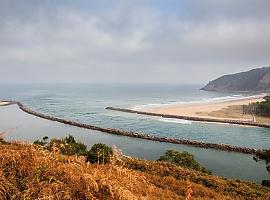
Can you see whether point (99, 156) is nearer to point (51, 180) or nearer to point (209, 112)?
point (51, 180)

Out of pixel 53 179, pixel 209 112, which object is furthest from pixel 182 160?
pixel 209 112

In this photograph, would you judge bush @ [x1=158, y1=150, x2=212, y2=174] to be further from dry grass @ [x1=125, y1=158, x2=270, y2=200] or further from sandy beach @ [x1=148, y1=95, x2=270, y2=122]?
sandy beach @ [x1=148, y1=95, x2=270, y2=122]

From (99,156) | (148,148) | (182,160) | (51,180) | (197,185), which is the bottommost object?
(148,148)

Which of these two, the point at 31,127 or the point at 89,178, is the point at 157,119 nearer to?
the point at 31,127

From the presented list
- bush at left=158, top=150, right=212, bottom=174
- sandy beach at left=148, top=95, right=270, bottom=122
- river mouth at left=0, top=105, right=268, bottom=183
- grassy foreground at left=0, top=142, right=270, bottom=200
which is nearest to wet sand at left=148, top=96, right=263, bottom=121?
sandy beach at left=148, top=95, right=270, bottom=122

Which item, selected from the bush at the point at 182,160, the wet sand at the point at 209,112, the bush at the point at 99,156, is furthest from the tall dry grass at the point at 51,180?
the wet sand at the point at 209,112

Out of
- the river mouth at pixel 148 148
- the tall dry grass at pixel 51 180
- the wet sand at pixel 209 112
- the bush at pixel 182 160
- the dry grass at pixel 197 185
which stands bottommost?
the river mouth at pixel 148 148

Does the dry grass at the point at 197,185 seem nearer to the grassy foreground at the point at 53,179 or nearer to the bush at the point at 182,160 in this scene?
the grassy foreground at the point at 53,179

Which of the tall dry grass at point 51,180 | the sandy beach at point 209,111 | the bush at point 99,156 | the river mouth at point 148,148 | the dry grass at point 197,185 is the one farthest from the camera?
the sandy beach at point 209,111
